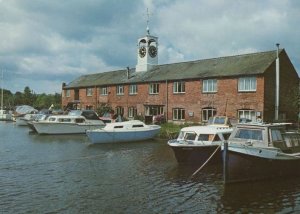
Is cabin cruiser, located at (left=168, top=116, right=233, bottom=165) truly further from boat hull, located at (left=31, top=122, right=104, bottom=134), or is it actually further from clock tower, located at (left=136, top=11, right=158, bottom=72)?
clock tower, located at (left=136, top=11, right=158, bottom=72)

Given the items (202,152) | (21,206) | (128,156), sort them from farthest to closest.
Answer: (128,156) < (202,152) < (21,206)

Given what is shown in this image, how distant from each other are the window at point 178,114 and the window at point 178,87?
2144 millimetres

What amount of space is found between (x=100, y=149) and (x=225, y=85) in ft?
56.5

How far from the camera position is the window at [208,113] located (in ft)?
142

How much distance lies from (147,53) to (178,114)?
1349 cm

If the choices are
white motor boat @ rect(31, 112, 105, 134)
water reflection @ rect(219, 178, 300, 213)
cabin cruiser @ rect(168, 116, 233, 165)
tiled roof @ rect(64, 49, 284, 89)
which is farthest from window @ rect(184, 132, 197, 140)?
white motor boat @ rect(31, 112, 105, 134)

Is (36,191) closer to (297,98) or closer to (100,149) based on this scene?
(100,149)

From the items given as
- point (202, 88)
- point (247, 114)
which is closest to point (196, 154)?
point (247, 114)

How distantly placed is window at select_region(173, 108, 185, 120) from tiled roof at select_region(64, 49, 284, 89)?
3.76 meters

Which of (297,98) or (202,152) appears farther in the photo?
(297,98)

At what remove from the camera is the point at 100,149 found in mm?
31219

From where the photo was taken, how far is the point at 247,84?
40.5 meters

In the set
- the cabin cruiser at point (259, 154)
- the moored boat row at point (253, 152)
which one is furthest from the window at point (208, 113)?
the cabin cruiser at point (259, 154)

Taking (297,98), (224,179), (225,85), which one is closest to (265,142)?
(224,179)
